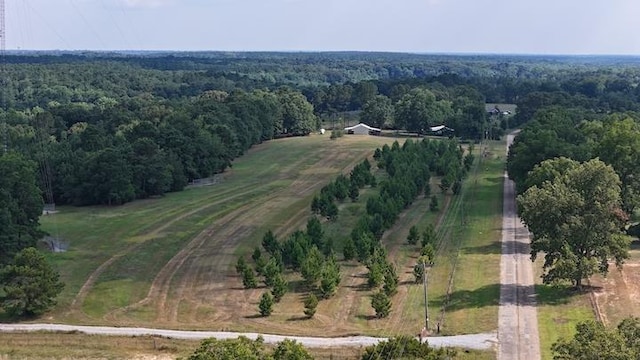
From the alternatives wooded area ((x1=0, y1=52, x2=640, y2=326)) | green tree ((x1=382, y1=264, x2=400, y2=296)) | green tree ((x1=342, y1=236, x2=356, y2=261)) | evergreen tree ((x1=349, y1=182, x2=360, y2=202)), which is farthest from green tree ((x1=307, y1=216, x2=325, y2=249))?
evergreen tree ((x1=349, y1=182, x2=360, y2=202))

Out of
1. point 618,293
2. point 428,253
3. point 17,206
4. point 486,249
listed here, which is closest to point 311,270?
point 428,253

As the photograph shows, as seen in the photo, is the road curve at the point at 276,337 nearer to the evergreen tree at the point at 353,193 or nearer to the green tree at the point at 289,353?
the green tree at the point at 289,353

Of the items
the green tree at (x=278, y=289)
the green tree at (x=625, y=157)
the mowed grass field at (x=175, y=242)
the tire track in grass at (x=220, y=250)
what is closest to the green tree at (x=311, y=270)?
the green tree at (x=278, y=289)

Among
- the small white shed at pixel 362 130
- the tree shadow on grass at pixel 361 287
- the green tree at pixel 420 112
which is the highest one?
the green tree at pixel 420 112

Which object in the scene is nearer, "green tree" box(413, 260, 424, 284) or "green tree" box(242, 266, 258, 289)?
"green tree" box(242, 266, 258, 289)

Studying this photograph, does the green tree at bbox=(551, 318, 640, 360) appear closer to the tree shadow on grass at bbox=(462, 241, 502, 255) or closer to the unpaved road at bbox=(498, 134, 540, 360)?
the unpaved road at bbox=(498, 134, 540, 360)

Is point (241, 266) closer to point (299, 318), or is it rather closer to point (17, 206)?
point (299, 318)
